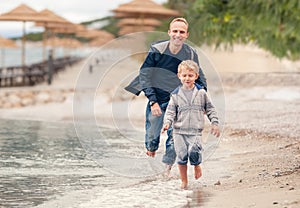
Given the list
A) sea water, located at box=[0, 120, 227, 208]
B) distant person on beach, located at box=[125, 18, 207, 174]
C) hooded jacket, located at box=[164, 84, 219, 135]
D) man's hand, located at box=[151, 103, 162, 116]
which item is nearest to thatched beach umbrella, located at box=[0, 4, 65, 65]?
sea water, located at box=[0, 120, 227, 208]

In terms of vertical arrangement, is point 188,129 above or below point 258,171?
above

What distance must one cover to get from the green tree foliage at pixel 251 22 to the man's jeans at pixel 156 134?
26.7 feet

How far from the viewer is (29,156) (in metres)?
10.3

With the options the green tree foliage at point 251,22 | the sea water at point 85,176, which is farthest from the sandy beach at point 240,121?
the green tree foliage at point 251,22

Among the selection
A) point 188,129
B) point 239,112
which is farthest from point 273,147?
point 239,112

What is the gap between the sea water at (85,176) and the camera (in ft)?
21.9

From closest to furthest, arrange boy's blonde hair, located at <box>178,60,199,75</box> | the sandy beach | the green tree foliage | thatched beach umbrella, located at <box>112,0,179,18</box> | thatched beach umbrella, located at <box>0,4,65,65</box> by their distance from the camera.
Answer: boy's blonde hair, located at <box>178,60,199,75</box>
the sandy beach
the green tree foliage
thatched beach umbrella, located at <box>0,4,65,65</box>
thatched beach umbrella, located at <box>112,0,179,18</box>

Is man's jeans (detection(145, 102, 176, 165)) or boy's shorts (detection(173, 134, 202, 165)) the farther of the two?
man's jeans (detection(145, 102, 176, 165))

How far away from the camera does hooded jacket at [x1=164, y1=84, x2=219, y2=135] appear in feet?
21.3

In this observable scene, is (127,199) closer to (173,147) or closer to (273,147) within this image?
(173,147)

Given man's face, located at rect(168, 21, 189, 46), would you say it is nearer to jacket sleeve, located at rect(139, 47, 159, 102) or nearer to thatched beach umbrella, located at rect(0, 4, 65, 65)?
jacket sleeve, located at rect(139, 47, 159, 102)

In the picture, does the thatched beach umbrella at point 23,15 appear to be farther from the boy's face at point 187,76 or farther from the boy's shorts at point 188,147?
the boy's face at point 187,76

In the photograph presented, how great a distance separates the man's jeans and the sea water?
0.99ft

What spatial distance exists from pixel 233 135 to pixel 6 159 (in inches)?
179
